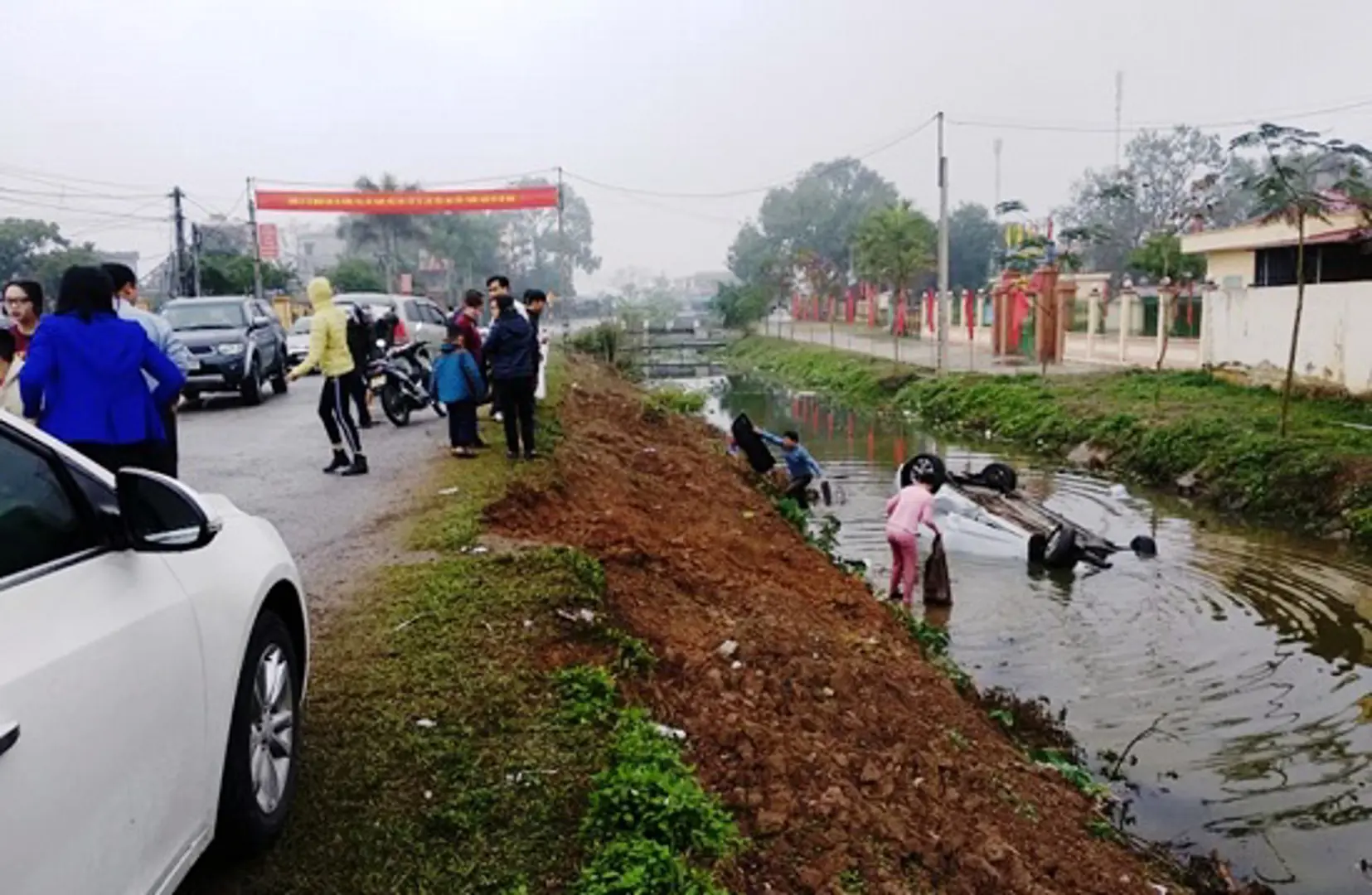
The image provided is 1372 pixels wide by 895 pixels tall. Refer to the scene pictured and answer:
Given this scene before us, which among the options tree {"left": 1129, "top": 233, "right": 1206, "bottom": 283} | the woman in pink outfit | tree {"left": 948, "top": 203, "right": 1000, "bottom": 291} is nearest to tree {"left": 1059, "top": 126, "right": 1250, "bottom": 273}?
tree {"left": 948, "top": 203, "right": 1000, "bottom": 291}

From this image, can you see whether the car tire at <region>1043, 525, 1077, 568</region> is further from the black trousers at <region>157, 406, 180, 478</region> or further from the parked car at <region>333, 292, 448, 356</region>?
the parked car at <region>333, 292, 448, 356</region>

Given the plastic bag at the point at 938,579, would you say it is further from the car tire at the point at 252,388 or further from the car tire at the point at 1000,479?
the car tire at the point at 252,388

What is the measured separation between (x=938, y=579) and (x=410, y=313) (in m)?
12.8

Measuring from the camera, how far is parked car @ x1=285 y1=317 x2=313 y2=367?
69.5ft

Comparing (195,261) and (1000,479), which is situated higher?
(195,261)

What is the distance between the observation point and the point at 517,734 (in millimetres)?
4340

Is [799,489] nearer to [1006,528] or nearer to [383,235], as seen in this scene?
[1006,528]

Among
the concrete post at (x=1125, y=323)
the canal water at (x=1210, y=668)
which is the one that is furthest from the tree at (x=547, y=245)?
the canal water at (x=1210, y=668)

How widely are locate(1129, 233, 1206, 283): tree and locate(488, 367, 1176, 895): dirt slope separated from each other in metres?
25.9

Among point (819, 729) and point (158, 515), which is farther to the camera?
point (819, 729)

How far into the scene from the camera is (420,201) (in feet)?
134

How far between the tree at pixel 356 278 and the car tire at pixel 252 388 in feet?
118

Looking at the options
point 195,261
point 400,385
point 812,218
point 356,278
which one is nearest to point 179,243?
point 195,261

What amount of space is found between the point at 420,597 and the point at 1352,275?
23.7 meters
